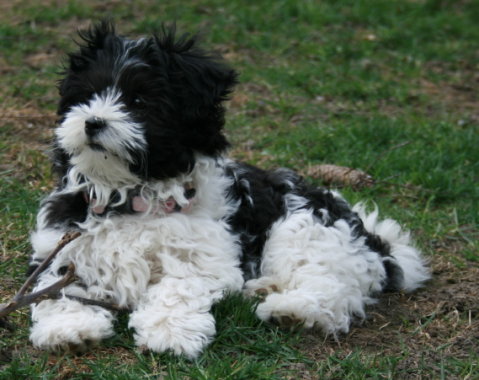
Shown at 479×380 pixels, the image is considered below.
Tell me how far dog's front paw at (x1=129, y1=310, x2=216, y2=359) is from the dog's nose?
0.84m

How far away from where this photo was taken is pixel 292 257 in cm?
399

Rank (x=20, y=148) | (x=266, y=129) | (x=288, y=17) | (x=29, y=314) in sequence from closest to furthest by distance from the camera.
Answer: (x=29, y=314), (x=20, y=148), (x=266, y=129), (x=288, y=17)

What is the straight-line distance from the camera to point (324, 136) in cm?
661

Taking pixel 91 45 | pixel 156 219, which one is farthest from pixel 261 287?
pixel 91 45

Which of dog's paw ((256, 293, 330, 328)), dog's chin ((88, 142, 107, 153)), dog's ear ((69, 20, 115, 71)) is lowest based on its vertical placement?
dog's paw ((256, 293, 330, 328))

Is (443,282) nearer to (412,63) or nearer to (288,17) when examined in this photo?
(412,63)

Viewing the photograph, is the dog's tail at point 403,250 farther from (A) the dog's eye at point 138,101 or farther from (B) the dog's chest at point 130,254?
(A) the dog's eye at point 138,101

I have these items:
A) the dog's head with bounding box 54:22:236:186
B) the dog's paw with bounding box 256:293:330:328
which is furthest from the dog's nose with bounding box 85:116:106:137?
the dog's paw with bounding box 256:293:330:328

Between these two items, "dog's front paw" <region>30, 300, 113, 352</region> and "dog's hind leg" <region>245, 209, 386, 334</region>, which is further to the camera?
"dog's hind leg" <region>245, 209, 386, 334</region>

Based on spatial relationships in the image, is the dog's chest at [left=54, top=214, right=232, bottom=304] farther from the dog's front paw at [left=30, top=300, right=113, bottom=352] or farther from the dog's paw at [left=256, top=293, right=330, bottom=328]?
the dog's paw at [left=256, top=293, right=330, bottom=328]

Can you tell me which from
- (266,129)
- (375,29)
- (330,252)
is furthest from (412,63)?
(330,252)

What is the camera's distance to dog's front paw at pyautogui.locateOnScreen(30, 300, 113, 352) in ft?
10.7

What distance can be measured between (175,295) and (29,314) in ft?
2.48

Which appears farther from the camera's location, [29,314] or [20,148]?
[20,148]
